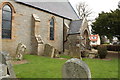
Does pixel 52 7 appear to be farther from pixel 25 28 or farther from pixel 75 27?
pixel 25 28

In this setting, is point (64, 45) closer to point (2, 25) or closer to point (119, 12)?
point (119, 12)

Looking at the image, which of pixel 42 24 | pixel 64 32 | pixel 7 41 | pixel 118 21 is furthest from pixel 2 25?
pixel 118 21

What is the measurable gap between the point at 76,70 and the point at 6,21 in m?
12.7

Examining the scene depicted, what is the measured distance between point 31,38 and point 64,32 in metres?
7.98

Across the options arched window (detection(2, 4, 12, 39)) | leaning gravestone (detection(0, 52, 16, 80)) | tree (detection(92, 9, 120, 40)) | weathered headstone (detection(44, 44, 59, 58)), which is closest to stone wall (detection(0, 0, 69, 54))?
arched window (detection(2, 4, 12, 39))

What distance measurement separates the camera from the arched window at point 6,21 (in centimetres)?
1380

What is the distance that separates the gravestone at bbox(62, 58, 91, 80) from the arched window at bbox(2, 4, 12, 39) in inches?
468

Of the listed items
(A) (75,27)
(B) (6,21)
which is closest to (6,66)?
(B) (6,21)

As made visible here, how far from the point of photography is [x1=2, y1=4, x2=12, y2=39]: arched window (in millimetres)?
13801

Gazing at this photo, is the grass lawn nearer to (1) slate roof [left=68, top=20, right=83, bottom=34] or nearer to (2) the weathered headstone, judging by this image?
(2) the weathered headstone

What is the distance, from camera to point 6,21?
46.6 feet

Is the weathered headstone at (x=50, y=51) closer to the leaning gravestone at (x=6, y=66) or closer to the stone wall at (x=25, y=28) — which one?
the stone wall at (x=25, y=28)

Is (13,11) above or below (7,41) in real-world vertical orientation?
above

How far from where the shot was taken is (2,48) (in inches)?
524
